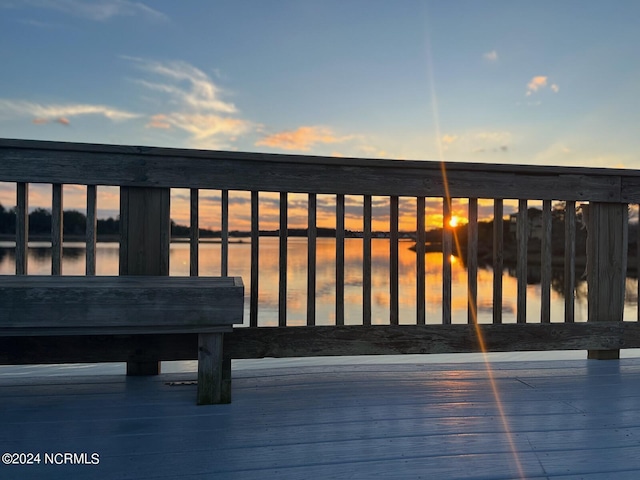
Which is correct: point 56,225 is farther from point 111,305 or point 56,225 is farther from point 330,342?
point 330,342

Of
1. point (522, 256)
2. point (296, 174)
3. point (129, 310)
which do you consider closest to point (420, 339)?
point (522, 256)

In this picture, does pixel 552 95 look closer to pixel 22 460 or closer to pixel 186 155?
pixel 186 155

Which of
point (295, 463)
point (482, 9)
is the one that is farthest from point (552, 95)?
point (295, 463)

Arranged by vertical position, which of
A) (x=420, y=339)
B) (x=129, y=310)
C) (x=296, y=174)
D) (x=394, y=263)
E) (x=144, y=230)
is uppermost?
(x=296, y=174)

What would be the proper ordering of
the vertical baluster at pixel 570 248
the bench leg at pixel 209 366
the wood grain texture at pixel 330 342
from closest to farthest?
1. the bench leg at pixel 209 366
2. the wood grain texture at pixel 330 342
3. the vertical baluster at pixel 570 248

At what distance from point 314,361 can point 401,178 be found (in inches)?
73.1

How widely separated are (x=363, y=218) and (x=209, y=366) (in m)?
1.00

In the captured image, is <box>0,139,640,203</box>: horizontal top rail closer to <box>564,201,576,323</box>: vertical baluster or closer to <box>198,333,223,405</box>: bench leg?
<box>564,201,576,323</box>: vertical baluster

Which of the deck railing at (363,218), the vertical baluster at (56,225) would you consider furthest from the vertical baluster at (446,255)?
the vertical baluster at (56,225)

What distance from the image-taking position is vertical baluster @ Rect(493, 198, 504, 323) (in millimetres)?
2244

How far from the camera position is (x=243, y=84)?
6363 millimetres

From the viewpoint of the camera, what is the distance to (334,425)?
1.40 meters

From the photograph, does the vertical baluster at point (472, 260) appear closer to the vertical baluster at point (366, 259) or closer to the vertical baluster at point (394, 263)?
the vertical baluster at point (394, 263)

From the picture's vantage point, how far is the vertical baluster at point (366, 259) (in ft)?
6.81
